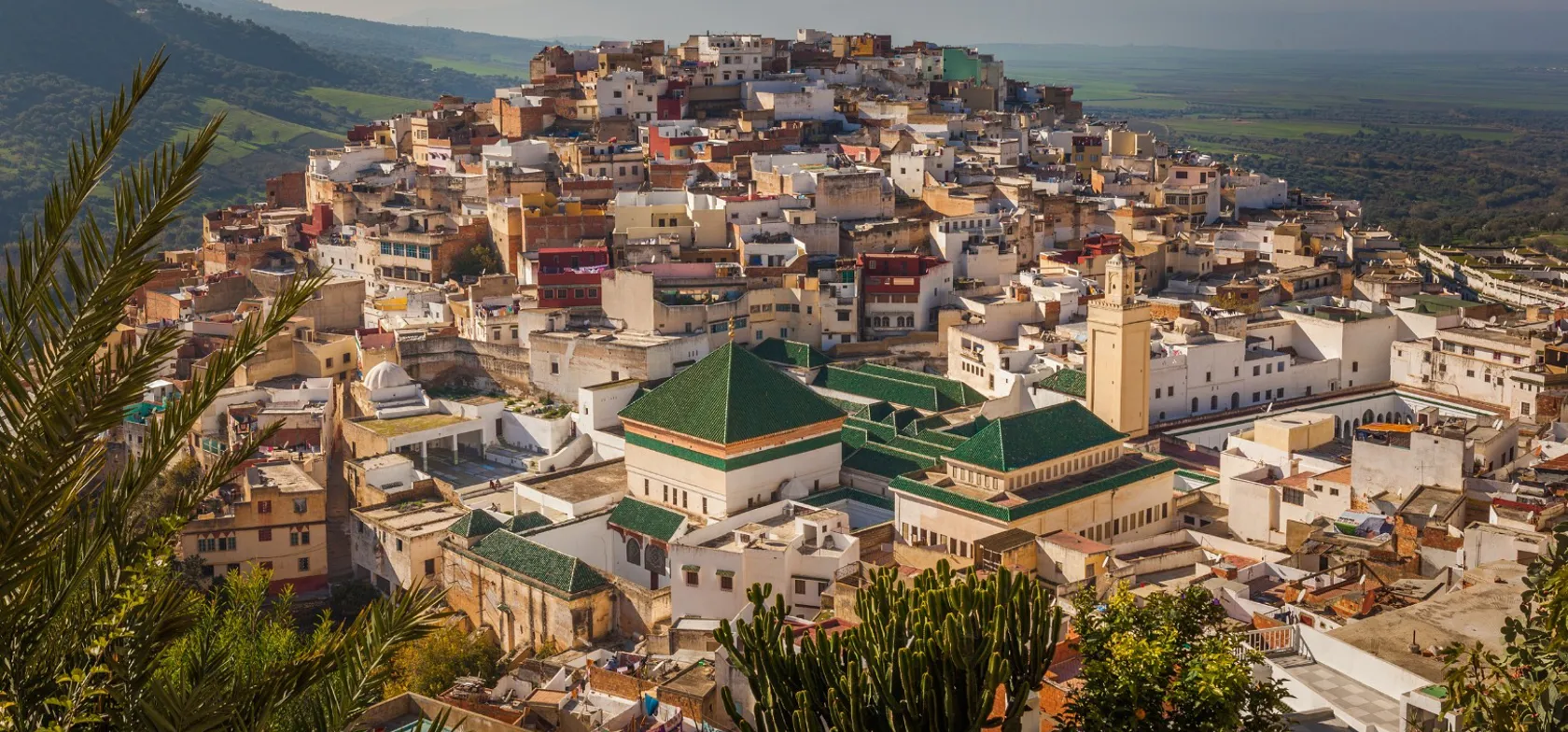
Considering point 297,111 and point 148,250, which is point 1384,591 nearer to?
point 148,250

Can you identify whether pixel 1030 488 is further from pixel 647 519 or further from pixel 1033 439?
pixel 647 519

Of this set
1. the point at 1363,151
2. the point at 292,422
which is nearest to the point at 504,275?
the point at 292,422

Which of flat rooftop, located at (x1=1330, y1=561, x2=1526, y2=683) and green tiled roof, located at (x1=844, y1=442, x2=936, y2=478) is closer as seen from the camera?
flat rooftop, located at (x1=1330, y1=561, x2=1526, y2=683)

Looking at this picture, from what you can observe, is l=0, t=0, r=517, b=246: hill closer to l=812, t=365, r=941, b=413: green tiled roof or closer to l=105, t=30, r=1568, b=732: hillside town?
l=105, t=30, r=1568, b=732: hillside town

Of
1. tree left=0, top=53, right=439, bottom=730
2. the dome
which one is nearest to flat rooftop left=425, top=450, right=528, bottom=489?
the dome

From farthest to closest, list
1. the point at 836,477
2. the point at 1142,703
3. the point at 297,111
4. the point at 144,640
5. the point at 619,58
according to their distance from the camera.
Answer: the point at 297,111
the point at 619,58
the point at 836,477
the point at 1142,703
the point at 144,640

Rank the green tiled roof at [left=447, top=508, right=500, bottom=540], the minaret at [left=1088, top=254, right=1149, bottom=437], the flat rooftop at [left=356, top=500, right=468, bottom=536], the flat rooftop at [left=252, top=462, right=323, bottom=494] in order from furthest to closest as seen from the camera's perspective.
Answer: the minaret at [left=1088, top=254, right=1149, bottom=437] < the flat rooftop at [left=252, top=462, right=323, bottom=494] < the flat rooftop at [left=356, top=500, right=468, bottom=536] < the green tiled roof at [left=447, top=508, right=500, bottom=540]
